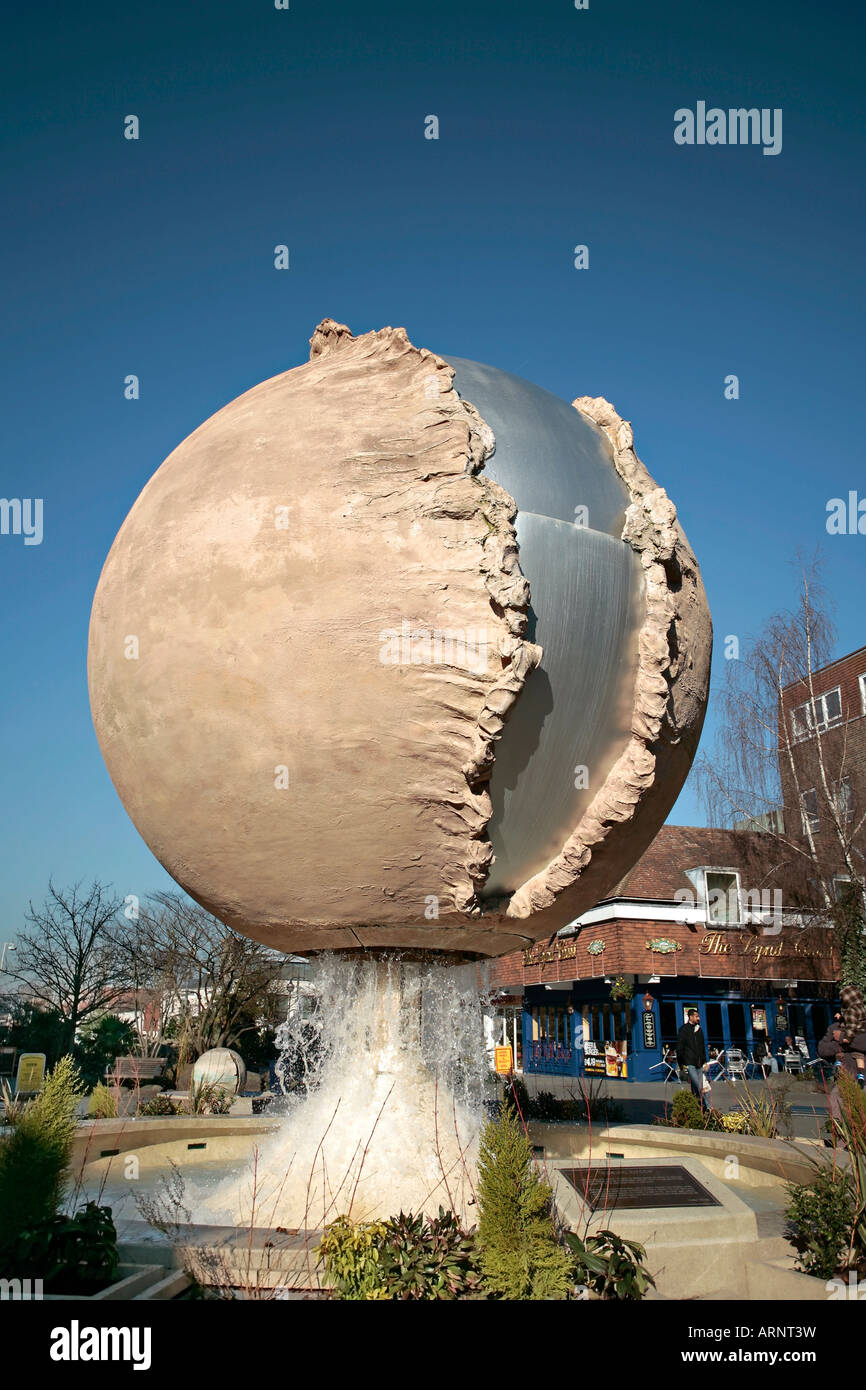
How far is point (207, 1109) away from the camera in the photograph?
12.6 m

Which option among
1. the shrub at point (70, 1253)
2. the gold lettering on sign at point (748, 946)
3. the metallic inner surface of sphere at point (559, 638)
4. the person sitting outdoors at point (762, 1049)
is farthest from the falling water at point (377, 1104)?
the person sitting outdoors at point (762, 1049)

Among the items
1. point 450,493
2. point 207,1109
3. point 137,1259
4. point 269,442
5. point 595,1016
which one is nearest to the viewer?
point 137,1259

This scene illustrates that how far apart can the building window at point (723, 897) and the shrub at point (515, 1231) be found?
2348 centimetres

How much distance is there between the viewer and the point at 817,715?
78.3ft

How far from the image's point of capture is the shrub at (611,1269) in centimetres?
450

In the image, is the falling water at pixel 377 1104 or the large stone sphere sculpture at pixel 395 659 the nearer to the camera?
the large stone sphere sculpture at pixel 395 659

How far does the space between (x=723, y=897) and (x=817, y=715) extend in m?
6.33

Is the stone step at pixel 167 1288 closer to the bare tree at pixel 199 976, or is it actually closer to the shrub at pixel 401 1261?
the shrub at pixel 401 1261

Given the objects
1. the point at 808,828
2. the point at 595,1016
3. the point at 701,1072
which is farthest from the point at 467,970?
the point at 595,1016

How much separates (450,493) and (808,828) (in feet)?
65.5

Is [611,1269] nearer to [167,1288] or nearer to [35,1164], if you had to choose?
[167,1288]

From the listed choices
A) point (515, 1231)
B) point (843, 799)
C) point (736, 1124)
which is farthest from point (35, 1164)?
point (843, 799)
